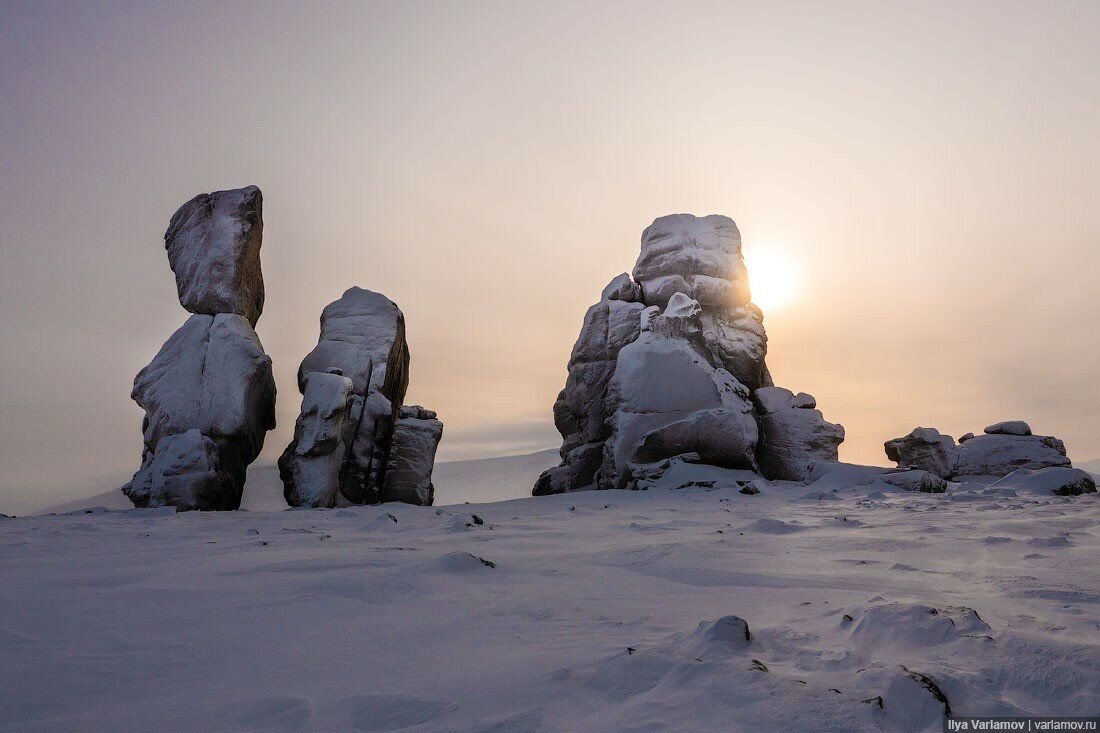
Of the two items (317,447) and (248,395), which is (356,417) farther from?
(248,395)

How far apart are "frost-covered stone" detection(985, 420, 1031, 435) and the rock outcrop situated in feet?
48.9

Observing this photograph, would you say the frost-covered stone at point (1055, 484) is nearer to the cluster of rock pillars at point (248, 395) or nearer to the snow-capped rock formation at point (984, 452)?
the snow-capped rock formation at point (984, 452)

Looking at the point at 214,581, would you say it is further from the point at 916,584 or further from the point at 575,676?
the point at 916,584

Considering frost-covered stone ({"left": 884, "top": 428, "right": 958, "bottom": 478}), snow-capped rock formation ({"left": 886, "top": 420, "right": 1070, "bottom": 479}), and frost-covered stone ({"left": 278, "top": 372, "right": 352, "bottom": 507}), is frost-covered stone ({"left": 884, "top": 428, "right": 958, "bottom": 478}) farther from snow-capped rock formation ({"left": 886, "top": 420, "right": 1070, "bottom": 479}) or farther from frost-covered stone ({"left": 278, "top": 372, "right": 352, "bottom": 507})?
→ frost-covered stone ({"left": 278, "top": 372, "right": 352, "bottom": 507})

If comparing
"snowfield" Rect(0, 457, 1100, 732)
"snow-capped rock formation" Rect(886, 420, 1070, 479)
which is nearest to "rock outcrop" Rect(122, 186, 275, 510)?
"snowfield" Rect(0, 457, 1100, 732)

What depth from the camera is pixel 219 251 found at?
11.0 meters

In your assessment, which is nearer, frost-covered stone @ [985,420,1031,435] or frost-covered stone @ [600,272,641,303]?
frost-covered stone @ [985,420,1031,435]

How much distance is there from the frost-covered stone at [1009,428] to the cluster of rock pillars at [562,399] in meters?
0.04

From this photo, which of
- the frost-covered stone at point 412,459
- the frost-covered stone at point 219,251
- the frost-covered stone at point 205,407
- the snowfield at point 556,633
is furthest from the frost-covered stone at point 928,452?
the frost-covered stone at point 219,251

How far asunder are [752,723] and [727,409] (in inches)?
440

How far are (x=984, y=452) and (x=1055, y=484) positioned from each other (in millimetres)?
6346

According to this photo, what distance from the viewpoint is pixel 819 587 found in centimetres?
256

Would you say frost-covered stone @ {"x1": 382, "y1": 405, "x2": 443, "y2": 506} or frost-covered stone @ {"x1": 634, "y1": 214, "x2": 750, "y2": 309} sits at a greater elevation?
frost-covered stone @ {"x1": 634, "y1": 214, "x2": 750, "y2": 309}

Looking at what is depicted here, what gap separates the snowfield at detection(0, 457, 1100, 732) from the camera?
1412mm
